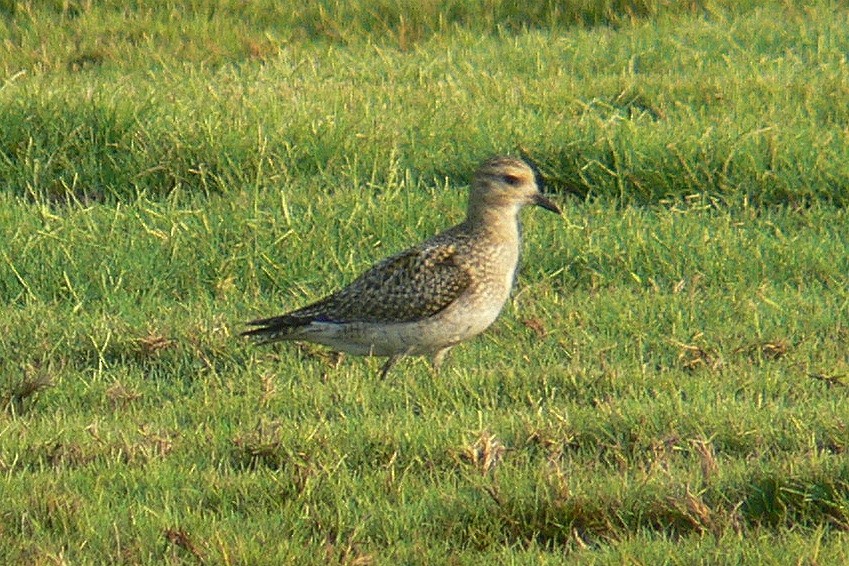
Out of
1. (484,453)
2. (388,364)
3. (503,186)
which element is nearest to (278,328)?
(388,364)

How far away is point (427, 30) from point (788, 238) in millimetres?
5543

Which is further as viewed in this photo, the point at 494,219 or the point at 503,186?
the point at 503,186

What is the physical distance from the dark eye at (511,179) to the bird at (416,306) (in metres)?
0.35

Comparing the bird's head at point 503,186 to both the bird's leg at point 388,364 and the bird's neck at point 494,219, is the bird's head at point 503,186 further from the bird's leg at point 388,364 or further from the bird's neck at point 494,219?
the bird's leg at point 388,364

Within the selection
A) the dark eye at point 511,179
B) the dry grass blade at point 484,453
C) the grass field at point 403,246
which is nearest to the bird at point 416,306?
the grass field at point 403,246

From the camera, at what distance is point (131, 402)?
6992mm

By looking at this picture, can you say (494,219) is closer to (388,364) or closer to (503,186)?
(503,186)

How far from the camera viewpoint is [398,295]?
303 inches

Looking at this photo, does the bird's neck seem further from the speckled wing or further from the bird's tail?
the bird's tail

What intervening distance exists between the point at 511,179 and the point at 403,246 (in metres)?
1.28

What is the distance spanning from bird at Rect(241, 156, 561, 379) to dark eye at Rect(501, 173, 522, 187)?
0.35m

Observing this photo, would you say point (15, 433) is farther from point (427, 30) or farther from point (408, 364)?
point (427, 30)

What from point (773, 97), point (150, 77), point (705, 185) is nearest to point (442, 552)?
point (705, 185)

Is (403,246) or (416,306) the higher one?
(416,306)
